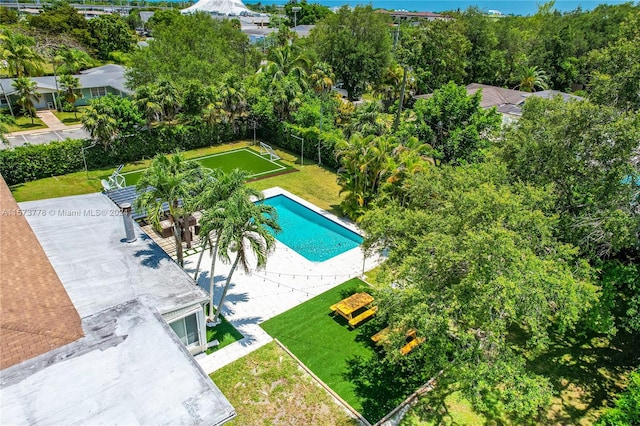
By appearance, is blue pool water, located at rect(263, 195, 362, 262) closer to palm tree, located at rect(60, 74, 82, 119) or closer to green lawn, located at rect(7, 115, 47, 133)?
green lawn, located at rect(7, 115, 47, 133)

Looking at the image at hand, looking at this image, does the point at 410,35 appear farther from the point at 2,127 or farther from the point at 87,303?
the point at 87,303

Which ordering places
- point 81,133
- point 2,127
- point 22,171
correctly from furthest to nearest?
point 81,133 → point 22,171 → point 2,127

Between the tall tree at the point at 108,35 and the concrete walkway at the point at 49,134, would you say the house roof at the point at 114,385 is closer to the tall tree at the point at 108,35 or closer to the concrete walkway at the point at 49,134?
the concrete walkway at the point at 49,134

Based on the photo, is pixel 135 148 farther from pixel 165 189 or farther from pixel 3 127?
pixel 165 189

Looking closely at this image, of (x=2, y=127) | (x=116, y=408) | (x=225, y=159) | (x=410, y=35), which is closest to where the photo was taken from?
(x=116, y=408)

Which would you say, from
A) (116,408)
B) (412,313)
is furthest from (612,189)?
(116,408)

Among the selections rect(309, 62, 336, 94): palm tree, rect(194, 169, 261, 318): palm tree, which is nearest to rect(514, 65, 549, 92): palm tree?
rect(309, 62, 336, 94): palm tree

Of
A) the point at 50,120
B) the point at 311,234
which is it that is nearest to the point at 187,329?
the point at 311,234
